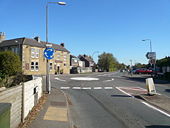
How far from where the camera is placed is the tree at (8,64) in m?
18.1

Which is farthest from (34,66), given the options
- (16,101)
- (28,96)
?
(16,101)

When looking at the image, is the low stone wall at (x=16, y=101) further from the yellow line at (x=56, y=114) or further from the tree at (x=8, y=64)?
the tree at (x=8, y=64)

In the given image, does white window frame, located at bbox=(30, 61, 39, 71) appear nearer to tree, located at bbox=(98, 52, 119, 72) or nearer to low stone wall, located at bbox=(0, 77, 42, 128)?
low stone wall, located at bbox=(0, 77, 42, 128)

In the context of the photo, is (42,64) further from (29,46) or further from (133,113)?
(133,113)

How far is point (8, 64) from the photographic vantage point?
1806cm

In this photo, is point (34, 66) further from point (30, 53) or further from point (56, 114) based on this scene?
point (56, 114)

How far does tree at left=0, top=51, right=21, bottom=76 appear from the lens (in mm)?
18078

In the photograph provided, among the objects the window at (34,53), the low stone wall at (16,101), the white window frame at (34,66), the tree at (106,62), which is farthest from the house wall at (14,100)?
the tree at (106,62)

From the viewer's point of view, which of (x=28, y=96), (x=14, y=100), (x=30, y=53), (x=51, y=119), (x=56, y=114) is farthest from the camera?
(x=30, y=53)

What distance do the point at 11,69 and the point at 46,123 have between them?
1398 cm

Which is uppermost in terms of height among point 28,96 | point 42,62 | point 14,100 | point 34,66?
point 42,62

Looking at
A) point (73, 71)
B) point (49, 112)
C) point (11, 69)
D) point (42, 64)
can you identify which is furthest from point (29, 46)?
point (49, 112)

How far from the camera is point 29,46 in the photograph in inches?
1730

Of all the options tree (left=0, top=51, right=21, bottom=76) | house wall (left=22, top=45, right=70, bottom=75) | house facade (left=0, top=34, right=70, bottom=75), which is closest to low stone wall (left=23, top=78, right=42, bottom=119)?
tree (left=0, top=51, right=21, bottom=76)
